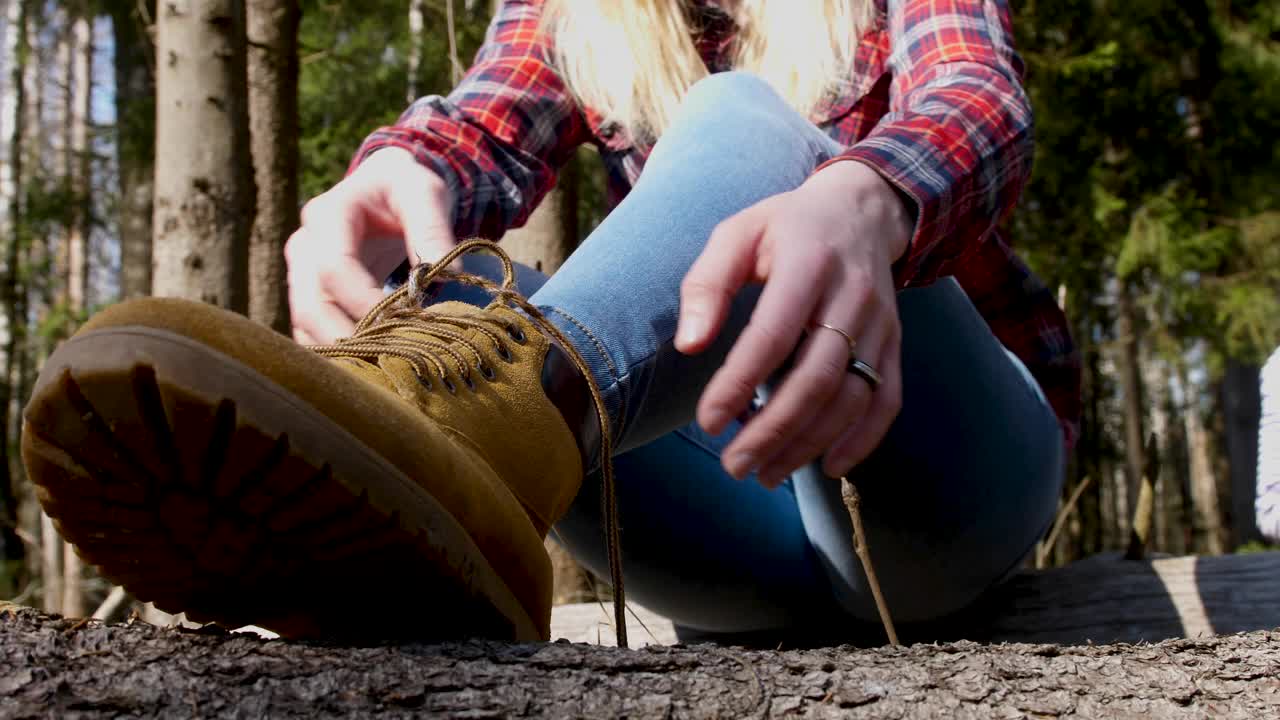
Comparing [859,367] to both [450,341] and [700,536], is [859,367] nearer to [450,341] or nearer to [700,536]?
[450,341]

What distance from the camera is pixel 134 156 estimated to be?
259 inches

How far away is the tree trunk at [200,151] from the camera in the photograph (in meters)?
2.59

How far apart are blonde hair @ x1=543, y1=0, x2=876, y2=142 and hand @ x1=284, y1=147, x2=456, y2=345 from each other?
1.12 feet

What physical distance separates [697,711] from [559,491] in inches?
13.7

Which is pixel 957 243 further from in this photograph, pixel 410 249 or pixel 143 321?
pixel 143 321

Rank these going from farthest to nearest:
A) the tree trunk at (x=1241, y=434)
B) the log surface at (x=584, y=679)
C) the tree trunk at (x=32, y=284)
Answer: the tree trunk at (x=32, y=284) < the tree trunk at (x=1241, y=434) < the log surface at (x=584, y=679)

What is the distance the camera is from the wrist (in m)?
1.01

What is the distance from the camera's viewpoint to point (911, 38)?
1.48m

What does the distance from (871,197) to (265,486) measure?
61cm

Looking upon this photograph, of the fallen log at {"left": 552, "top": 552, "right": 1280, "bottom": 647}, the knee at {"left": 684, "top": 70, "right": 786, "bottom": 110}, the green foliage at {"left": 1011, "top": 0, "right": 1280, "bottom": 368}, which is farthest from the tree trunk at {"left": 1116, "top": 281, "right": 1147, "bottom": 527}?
the knee at {"left": 684, "top": 70, "right": 786, "bottom": 110}

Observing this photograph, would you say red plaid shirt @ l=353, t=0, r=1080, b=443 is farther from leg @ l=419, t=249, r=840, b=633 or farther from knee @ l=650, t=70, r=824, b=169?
leg @ l=419, t=249, r=840, b=633

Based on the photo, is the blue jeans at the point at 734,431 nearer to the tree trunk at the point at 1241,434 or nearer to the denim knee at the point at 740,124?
the denim knee at the point at 740,124

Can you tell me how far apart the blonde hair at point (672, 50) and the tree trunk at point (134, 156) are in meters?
5.16

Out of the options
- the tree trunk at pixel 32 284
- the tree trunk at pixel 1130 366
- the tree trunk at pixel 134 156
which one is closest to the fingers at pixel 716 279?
the tree trunk at pixel 134 156
